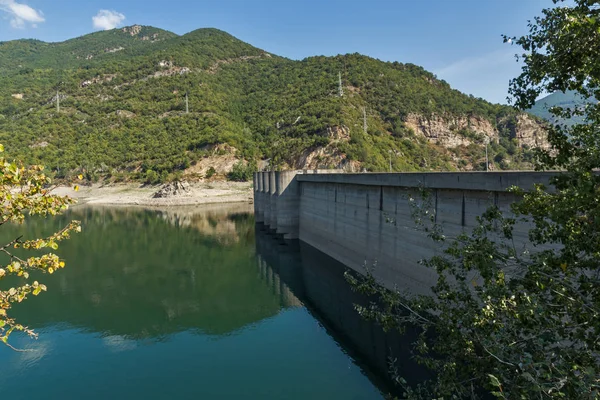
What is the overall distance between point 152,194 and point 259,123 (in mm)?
47062

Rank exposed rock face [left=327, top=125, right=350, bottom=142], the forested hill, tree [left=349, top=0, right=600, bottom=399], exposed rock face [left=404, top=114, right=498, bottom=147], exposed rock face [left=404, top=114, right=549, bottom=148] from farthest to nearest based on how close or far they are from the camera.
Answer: exposed rock face [left=404, top=114, right=498, bottom=147]
exposed rock face [left=404, top=114, right=549, bottom=148]
the forested hill
exposed rock face [left=327, top=125, right=350, bottom=142]
tree [left=349, top=0, right=600, bottom=399]

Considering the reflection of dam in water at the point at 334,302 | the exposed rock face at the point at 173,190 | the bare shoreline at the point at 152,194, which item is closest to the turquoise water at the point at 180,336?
the reflection of dam in water at the point at 334,302

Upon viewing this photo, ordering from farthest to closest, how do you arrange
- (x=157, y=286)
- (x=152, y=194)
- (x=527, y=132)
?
(x=527, y=132)
(x=152, y=194)
(x=157, y=286)

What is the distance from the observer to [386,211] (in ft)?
72.1

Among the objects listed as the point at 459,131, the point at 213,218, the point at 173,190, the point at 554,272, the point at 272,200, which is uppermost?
the point at 459,131

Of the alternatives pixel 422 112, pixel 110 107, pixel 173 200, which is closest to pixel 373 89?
pixel 422 112

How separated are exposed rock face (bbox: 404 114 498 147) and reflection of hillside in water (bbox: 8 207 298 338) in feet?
259

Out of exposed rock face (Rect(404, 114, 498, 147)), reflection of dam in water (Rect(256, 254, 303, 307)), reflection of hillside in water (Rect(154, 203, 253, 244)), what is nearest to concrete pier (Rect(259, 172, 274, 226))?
reflection of hillside in water (Rect(154, 203, 253, 244))

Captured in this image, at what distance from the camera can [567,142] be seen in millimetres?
5160

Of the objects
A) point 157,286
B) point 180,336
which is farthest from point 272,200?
point 180,336

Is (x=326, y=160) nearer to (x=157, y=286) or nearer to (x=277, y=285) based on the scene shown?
(x=277, y=285)

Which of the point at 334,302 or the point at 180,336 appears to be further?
the point at 334,302

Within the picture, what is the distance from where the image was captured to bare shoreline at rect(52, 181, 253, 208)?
3349 inches

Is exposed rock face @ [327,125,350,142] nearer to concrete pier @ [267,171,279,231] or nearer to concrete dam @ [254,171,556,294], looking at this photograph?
concrete pier @ [267,171,279,231]
